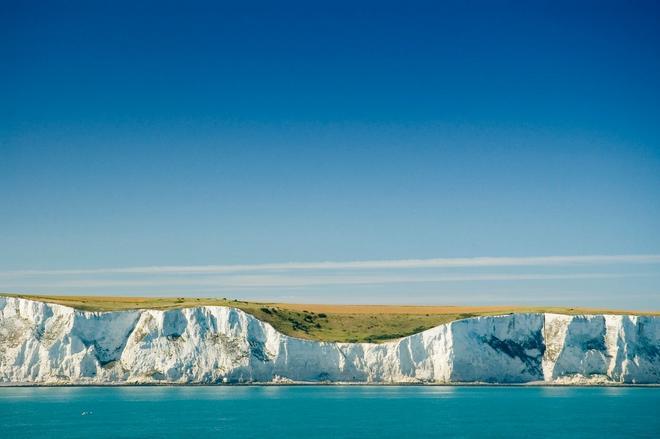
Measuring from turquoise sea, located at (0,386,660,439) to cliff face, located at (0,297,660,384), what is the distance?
276 centimetres

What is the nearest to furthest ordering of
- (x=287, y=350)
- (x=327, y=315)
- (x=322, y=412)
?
(x=322, y=412) → (x=287, y=350) → (x=327, y=315)

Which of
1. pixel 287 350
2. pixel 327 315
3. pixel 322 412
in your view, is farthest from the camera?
pixel 327 315

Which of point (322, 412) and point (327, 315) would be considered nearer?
point (322, 412)

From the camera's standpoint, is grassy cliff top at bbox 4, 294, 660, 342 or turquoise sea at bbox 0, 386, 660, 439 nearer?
turquoise sea at bbox 0, 386, 660, 439

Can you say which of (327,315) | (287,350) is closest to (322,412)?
(287,350)

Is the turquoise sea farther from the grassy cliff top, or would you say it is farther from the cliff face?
the grassy cliff top

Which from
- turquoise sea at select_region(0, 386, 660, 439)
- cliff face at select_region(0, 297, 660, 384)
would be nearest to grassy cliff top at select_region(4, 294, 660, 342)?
cliff face at select_region(0, 297, 660, 384)

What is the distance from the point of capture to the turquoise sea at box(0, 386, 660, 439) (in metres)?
55.0

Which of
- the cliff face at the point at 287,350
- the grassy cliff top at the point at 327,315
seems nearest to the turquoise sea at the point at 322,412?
the cliff face at the point at 287,350

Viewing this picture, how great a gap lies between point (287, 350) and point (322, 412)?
28702 mm

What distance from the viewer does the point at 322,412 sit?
66562 mm

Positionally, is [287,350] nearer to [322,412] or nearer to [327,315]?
[327,315]

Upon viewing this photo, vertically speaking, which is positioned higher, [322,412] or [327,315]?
[327,315]

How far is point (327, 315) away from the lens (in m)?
113
